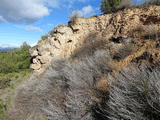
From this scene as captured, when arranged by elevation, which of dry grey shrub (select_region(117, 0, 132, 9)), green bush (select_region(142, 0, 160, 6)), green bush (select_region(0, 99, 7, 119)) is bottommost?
green bush (select_region(0, 99, 7, 119))

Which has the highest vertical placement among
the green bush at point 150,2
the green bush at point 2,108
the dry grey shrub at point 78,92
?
the green bush at point 150,2

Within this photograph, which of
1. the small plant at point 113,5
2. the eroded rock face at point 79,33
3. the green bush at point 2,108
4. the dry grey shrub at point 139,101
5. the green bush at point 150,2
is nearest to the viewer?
the dry grey shrub at point 139,101

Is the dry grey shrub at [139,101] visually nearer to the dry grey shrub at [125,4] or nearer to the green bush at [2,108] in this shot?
the green bush at [2,108]

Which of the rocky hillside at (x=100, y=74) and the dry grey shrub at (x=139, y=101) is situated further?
the rocky hillside at (x=100, y=74)

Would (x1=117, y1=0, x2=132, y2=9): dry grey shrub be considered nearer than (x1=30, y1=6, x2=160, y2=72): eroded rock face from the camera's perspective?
No

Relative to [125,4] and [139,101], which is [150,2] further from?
[139,101]

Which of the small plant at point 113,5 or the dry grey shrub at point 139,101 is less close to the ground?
the small plant at point 113,5

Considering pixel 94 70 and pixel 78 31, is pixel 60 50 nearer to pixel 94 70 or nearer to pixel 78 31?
pixel 78 31

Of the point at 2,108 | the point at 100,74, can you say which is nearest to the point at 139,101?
the point at 100,74

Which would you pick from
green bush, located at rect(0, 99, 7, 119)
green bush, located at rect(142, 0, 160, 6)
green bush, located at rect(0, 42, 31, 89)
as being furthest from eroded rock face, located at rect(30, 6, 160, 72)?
green bush, located at rect(0, 99, 7, 119)

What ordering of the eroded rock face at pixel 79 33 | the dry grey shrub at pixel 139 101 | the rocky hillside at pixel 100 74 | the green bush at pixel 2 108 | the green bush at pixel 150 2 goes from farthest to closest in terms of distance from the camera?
1. the eroded rock face at pixel 79 33
2. the green bush at pixel 150 2
3. the green bush at pixel 2 108
4. the rocky hillside at pixel 100 74
5. the dry grey shrub at pixel 139 101

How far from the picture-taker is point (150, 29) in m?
6.00

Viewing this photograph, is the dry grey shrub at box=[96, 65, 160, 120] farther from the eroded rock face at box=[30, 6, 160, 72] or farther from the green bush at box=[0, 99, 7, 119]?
the green bush at box=[0, 99, 7, 119]

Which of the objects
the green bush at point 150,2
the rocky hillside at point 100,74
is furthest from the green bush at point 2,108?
the green bush at point 150,2
